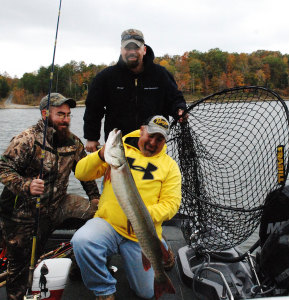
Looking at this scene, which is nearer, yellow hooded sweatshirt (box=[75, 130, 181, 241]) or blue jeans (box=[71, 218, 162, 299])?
blue jeans (box=[71, 218, 162, 299])

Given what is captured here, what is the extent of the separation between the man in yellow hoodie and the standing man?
22.2 inches

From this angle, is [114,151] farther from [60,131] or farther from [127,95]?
[127,95]

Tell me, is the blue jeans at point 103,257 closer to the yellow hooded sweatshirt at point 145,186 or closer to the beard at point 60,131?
the yellow hooded sweatshirt at point 145,186

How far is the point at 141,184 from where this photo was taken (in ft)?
9.28

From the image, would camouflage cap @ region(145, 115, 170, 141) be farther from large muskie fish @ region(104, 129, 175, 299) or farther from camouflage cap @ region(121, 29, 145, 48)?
camouflage cap @ region(121, 29, 145, 48)

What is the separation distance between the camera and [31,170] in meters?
3.21

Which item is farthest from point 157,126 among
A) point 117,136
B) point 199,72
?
point 199,72

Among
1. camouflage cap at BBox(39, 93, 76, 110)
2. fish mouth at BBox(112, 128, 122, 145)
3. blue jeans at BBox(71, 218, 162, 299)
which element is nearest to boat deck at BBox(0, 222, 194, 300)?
blue jeans at BBox(71, 218, 162, 299)

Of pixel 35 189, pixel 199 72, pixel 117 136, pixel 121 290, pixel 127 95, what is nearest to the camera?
pixel 117 136

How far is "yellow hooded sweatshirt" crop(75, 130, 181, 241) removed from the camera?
9.16 feet

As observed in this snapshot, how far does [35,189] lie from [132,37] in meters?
1.96

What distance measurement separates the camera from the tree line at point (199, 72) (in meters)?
42.4

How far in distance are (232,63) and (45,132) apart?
62.2m

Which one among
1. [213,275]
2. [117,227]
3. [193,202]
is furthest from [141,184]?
[213,275]
